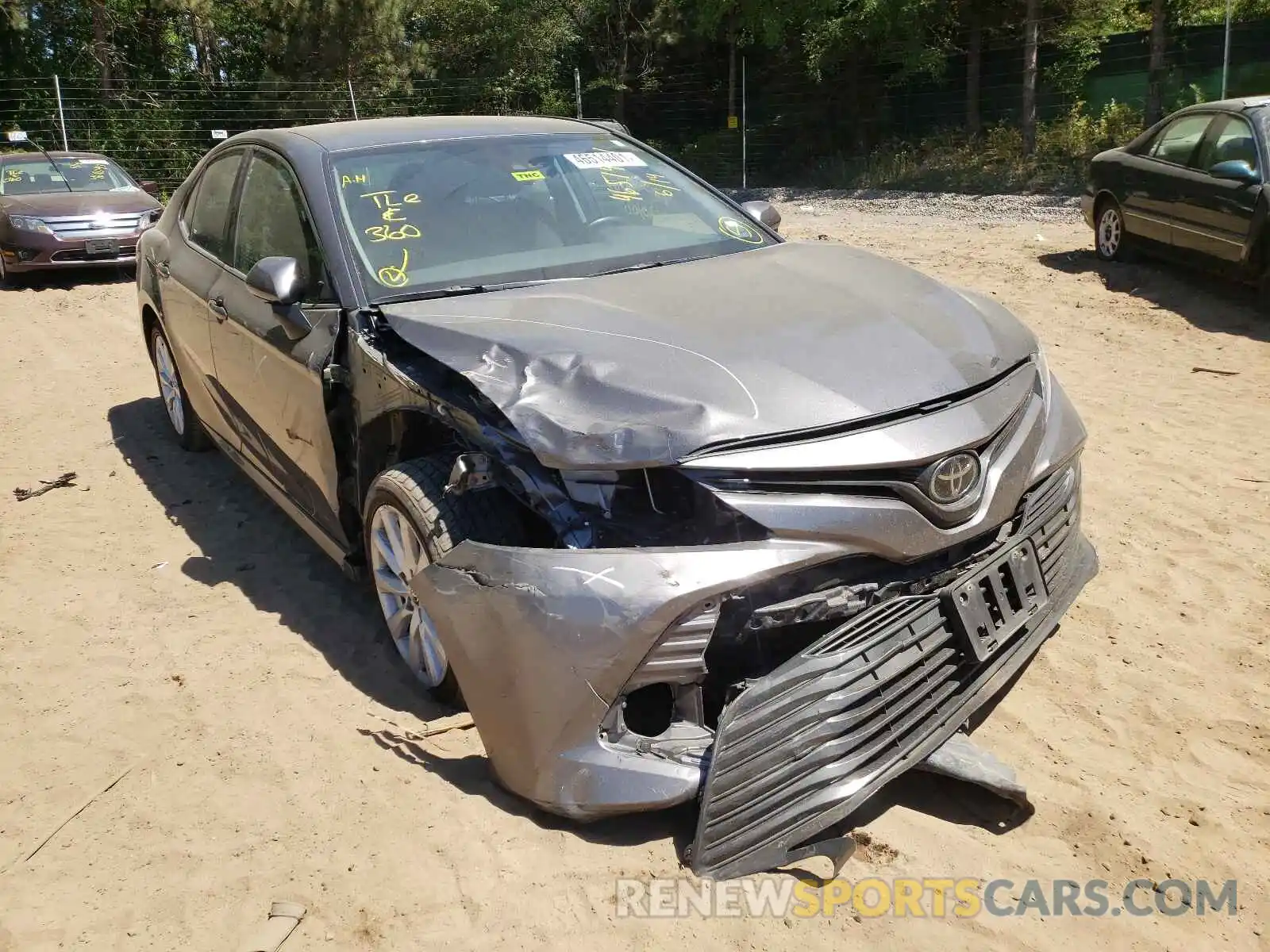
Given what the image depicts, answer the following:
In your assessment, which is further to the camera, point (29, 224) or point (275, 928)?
point (29, 224)

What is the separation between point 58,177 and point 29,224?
4.47ft

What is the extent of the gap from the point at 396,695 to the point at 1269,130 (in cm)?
788

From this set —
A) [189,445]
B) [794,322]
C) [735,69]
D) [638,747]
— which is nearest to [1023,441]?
[794,322]

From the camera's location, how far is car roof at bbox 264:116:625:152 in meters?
4.12

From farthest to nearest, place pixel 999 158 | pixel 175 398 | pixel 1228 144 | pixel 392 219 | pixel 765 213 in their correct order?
pixel 999 158 < pixel 1228 144 < pixel 175 398 < pixel 765 213 < pixel 392 219

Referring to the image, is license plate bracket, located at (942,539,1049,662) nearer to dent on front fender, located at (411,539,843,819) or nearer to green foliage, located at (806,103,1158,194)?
dent on front fender, located at (411,539,843,819)

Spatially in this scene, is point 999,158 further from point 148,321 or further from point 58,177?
point 148,321

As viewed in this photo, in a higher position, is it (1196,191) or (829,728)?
(1196,191)

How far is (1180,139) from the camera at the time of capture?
29.6 feet

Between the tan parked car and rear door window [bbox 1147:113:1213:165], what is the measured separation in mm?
9597

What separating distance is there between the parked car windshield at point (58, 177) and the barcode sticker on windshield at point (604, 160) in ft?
34.0

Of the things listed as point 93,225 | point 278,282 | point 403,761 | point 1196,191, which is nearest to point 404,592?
point 403,761

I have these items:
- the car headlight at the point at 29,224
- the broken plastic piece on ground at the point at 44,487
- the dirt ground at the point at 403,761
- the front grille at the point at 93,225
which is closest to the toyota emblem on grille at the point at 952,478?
the dirt ground at the point at 403,761

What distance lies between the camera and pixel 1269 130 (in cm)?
815
